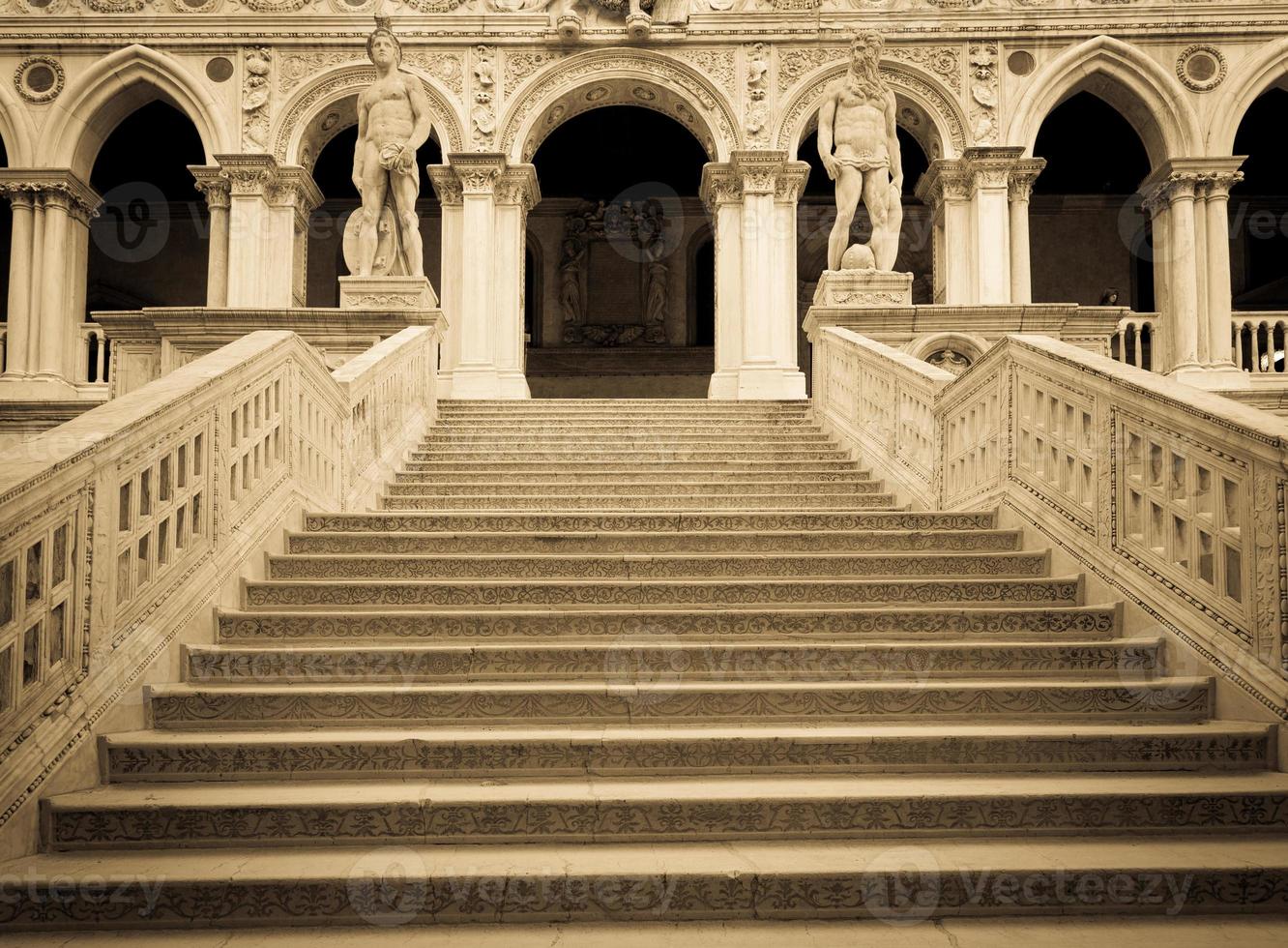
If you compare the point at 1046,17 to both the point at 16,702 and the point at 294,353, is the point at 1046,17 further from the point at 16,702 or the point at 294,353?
the point at 16,702

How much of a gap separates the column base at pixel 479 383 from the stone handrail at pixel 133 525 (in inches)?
304

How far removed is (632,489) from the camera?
25.9 feet

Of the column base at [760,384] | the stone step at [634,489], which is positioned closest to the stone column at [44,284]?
the column base at [760,384]

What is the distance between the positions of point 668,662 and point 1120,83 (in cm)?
1411

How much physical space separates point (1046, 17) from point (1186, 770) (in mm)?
13944

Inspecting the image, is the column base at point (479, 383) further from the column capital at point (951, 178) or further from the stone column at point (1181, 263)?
the stone column at point (1181, 263)

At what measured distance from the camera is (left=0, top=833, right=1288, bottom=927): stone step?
3354 mm

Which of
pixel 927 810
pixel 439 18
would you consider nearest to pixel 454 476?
pixel 927 810

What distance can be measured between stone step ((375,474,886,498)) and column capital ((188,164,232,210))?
9.10 meters

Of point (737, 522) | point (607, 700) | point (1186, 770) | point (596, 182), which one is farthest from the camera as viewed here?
point (596, 182)

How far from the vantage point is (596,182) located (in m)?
20.9

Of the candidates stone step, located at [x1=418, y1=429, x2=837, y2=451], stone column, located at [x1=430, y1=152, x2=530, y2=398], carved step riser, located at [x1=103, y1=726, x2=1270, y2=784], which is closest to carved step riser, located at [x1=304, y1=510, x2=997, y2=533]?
carved step riser, located at [x1=103, y1=726, x2=1270, y2=784]

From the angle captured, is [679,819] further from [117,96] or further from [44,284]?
[117,96]

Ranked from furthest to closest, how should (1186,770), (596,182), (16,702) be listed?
(596,182), (1186,770), (16,702)
